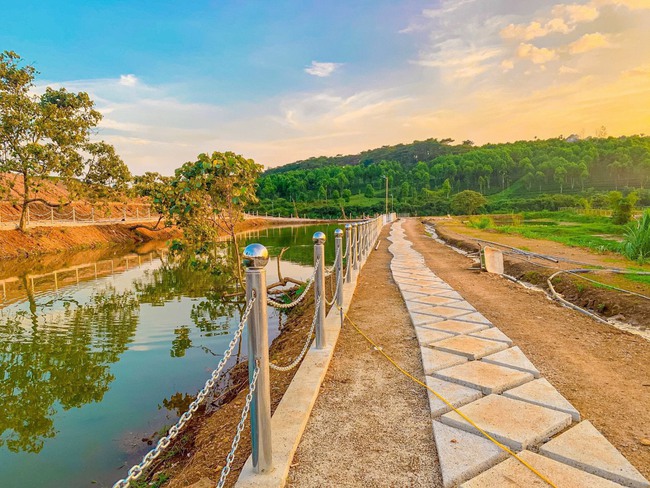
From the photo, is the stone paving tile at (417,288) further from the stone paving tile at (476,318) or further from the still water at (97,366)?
the still water at (97,366)

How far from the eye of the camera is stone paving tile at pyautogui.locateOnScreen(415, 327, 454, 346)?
439 centimetres

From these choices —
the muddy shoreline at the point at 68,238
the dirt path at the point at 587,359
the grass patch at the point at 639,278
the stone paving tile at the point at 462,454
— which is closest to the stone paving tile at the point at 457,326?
the dirt path at the point at 587,359

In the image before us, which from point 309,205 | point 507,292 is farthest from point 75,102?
point 309,205

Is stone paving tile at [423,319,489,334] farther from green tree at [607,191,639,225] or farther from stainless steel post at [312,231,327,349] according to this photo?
green tree at [607,191,639,225]

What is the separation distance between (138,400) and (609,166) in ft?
374

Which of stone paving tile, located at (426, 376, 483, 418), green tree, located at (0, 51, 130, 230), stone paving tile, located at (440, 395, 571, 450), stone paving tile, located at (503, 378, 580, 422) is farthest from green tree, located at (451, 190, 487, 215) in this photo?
stone paving tile, located at (440, 395, 571, 450)

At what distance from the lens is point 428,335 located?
15.1 feet

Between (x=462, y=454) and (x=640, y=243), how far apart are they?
415 inches

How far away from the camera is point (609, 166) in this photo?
9356 centimetres

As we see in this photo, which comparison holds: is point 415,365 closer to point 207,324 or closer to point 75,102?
point 207,324

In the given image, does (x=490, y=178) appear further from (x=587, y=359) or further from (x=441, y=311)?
(x=587, y=359)

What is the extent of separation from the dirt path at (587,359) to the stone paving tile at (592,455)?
0.35ft

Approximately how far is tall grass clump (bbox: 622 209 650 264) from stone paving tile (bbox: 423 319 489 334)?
7.49 metres

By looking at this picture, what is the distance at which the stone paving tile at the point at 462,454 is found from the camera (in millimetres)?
2209
